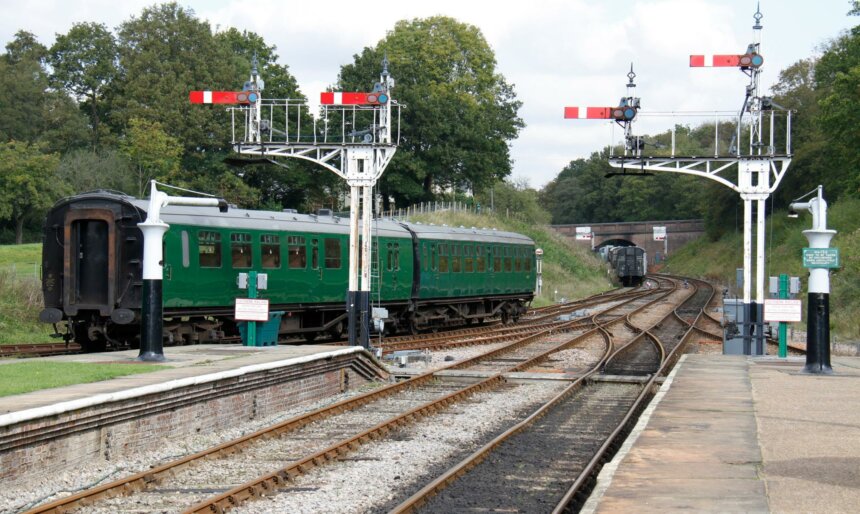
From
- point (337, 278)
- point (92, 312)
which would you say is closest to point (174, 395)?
point (92, 312)

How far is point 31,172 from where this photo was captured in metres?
49.8

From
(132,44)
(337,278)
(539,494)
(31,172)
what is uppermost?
→ (132,44)

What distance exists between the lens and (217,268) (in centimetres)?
2159

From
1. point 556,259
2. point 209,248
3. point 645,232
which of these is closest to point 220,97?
point 209,248

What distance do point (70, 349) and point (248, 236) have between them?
4.19 meters

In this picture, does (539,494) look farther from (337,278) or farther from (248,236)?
(337,278)

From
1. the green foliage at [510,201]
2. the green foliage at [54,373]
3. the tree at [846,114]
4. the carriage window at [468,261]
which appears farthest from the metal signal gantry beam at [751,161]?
the green foliage at [510,201]

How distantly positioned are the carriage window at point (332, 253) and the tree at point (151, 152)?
29.8m

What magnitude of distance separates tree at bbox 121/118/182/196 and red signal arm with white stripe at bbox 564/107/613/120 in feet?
116

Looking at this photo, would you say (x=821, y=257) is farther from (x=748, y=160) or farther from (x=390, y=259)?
(x=390, y=259)

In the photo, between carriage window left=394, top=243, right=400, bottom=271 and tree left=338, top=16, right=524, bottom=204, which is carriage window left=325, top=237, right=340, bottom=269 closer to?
carriage window left=394, top=243, right=400, bottom=271

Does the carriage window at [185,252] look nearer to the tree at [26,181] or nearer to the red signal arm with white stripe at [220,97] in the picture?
the red signal arm with white stripe at [220,97]

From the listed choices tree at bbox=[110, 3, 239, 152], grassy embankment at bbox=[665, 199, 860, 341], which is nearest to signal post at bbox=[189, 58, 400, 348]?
grassy embankment at bbox=[665, 199, 860, 341]

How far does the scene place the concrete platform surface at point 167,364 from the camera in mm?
10922
